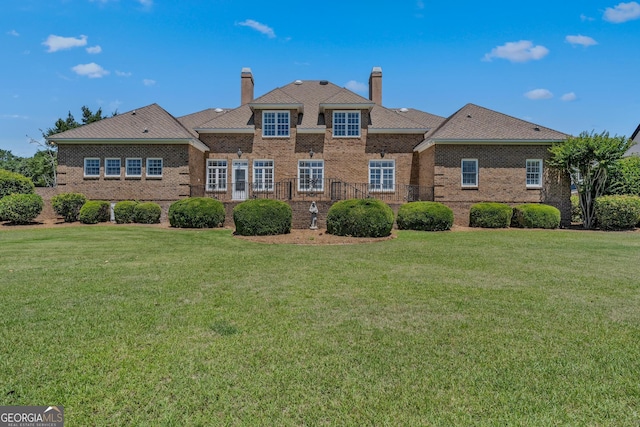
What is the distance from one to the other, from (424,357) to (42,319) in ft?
14.8

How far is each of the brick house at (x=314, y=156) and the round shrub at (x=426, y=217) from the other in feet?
12.6

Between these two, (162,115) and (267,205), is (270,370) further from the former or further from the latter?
(162,115)

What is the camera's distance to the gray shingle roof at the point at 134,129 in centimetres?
1975

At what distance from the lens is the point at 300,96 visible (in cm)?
2427

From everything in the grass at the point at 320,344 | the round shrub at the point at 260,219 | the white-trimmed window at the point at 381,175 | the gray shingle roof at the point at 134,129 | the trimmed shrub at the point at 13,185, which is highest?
the gray shingle roof at the point at 134,129

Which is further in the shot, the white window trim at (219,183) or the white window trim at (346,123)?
the white window trim at (219,183)

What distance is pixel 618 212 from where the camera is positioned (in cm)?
1681

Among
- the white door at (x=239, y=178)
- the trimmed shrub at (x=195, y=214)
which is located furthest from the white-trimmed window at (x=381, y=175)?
the trimmed shrub at (x=195, y=214)

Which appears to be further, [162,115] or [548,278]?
[162,115]

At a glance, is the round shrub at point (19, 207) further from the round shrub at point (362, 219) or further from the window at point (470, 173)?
the window at point (470, 173)

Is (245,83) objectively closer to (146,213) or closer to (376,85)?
(376,85)

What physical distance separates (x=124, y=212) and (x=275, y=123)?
375 inches

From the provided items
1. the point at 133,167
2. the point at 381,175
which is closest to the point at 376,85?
the point at 381,175

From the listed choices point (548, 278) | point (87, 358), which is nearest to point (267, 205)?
point (548, 278)
